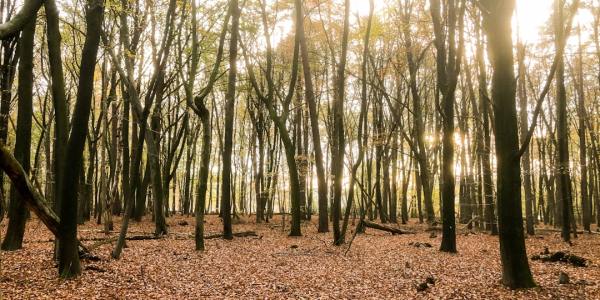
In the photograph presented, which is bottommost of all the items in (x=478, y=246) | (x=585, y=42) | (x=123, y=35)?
(x=478, y=246)

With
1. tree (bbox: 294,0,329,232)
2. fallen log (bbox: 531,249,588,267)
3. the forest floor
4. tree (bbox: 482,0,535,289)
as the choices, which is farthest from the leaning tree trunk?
fallen log (bbox: 531,249,588,267)

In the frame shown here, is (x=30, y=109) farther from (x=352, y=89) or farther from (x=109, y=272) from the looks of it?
(x=352, y=89)

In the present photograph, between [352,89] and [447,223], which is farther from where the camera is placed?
[352,89]

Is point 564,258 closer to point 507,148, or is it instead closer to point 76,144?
point 507,148

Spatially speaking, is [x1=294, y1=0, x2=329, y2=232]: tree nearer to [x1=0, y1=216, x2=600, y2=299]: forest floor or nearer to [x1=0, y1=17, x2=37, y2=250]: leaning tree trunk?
[x1=0, y1=216, x2=600, y2=299]: forest floor

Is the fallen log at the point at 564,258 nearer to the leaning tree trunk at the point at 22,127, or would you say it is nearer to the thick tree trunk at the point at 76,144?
the thick tree trunk at the point at 76,144

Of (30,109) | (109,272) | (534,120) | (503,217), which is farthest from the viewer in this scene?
(30,109)

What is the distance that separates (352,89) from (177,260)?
22.6 metres

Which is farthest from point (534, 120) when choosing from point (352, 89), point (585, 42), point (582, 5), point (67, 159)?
point (352, 89)

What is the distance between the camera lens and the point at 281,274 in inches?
344

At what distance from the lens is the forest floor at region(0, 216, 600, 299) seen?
6.70m

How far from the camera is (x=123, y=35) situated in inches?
450

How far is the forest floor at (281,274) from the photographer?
670cm

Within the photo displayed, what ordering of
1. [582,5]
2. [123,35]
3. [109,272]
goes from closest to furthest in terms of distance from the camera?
[109,272] < [123,35] < [582,5]
